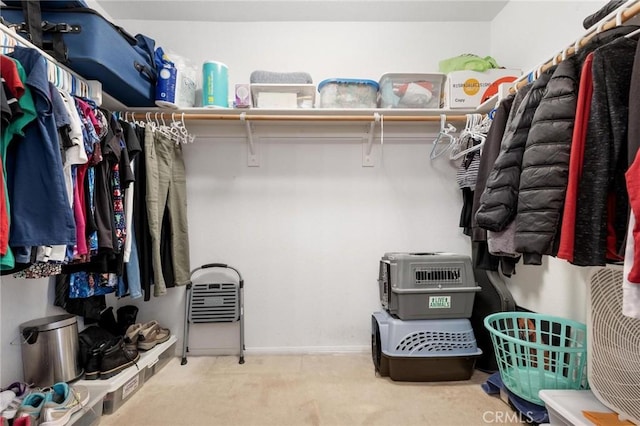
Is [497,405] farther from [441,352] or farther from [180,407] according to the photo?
[180,407]

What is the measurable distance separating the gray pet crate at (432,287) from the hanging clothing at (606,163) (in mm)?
967

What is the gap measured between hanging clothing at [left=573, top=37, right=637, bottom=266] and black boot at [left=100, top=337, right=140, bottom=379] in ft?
6.75

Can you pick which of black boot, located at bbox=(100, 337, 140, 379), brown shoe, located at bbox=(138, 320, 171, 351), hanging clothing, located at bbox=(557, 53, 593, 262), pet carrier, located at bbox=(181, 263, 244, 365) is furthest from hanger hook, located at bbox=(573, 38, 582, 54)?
brown shoe, located at bbox=(138, 320, 171, 351)

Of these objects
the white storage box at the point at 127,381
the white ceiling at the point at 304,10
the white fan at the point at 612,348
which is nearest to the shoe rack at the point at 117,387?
the white storage box at the point at 127,381

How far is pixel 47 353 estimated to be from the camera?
138 cm

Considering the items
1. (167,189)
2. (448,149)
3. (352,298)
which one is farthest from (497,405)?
(167,189)

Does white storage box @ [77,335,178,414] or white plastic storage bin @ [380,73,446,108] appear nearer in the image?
white storage box @ [77,335,178,414]

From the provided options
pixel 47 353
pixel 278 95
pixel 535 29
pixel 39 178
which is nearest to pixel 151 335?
pixel 47 353

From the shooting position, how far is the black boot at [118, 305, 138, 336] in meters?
1.88

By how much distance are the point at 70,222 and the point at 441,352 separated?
6.28 feet

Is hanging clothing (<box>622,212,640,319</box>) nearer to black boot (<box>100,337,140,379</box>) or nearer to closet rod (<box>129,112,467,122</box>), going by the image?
closet rod (<box>129,112,467,122</box>)

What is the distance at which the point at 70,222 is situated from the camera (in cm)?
100

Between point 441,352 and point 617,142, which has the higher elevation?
point 617,142

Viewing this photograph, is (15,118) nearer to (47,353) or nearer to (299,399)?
(47,353)
